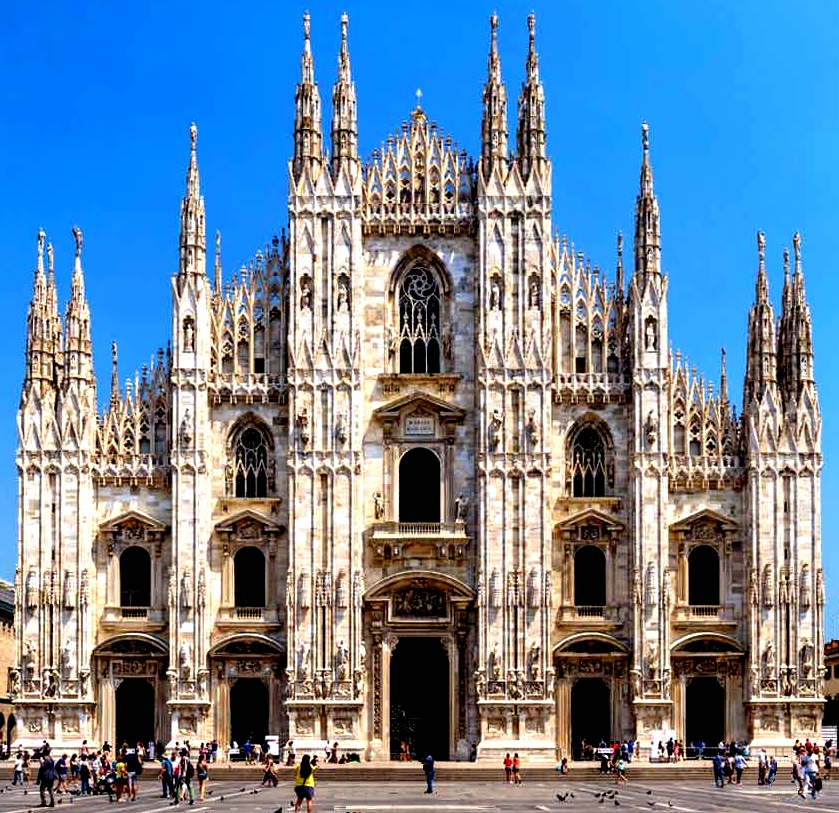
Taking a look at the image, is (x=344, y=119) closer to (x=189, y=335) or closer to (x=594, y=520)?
(x=189, y=335)

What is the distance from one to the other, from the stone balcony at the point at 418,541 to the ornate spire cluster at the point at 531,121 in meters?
13.4

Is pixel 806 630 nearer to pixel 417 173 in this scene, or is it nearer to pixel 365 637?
pixel 365 637

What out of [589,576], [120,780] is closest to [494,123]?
[589,576]

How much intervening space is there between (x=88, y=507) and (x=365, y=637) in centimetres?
1111

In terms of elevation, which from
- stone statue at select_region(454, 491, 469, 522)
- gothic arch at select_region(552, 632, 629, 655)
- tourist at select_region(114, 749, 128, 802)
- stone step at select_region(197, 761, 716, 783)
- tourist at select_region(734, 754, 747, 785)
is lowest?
stone step at select_region(197, 761, 716, 783)

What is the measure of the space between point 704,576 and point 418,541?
34.6 ft

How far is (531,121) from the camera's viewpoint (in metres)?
64.8

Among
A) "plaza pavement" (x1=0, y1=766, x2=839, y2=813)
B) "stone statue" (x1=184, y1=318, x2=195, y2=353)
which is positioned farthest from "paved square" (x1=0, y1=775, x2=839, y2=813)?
"stone statue" (x1=184, y1=318, x2=195, y2=353)

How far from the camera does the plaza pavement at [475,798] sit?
44.0 metres

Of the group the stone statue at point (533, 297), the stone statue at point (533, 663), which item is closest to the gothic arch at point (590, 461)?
the stone statue at point (533, 297)

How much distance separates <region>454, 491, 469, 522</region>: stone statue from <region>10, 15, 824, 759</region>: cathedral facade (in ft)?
0.46

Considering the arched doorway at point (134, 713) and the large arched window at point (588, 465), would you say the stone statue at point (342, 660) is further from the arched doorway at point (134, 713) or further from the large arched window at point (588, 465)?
the large arched window at point (588, 465)

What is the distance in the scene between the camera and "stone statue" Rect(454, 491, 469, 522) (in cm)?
6341

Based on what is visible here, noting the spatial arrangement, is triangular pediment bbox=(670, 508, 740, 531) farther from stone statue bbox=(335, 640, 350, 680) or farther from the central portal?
stone statue bbox=(335, 640, 350, 680)
